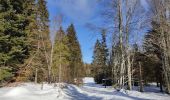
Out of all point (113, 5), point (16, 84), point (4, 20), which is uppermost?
point (113, 5)

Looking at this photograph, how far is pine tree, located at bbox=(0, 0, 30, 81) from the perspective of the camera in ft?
83.0

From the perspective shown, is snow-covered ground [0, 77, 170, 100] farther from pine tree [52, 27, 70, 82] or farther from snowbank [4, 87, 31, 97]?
pine tree [52, 27, 70, 82]

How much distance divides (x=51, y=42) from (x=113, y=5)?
22.2 m

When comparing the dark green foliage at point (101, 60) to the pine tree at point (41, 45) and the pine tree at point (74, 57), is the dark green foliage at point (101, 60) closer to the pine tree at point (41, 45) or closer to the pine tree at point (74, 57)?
the pine tree at point (74, 57)

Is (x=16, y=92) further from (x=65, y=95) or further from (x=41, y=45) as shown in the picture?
(x=41, y=45)

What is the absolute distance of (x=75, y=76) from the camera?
2648 inches

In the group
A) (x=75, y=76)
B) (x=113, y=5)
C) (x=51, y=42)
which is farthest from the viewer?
(x=75, y=76)

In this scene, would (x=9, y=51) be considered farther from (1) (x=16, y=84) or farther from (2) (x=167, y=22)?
(2) (x=167, y=22)

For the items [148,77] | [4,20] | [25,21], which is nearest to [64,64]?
[148,77]

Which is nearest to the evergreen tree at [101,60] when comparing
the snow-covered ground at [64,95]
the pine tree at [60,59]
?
the pine tree at [60,59]

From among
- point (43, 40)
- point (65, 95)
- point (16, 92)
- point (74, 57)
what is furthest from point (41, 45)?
point (74, 57)

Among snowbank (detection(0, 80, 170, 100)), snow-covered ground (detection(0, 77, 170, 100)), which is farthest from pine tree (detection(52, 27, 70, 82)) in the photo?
snowbank (detection(0, 80, 170, 100))

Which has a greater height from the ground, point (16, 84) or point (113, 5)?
point (113, 5)

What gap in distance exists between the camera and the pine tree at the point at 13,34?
83.0 ft
